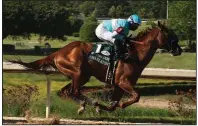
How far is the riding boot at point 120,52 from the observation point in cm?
680

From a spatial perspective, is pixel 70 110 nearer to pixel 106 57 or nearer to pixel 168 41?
pixel 106 57

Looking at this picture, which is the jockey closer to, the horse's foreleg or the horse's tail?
the horse's foreleg

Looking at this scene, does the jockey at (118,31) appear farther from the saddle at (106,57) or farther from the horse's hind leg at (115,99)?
the horse's hind leg at (115,99)

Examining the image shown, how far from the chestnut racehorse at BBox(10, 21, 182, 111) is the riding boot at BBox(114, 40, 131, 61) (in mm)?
65

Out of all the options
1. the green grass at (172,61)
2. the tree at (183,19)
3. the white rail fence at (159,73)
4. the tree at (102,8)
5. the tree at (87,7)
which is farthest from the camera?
the green grass at (172,61)

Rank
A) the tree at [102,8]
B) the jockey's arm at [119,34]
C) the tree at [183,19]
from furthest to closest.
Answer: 1. the tree at [183,19]
2. the tree at [102,8]
3. the jockey's arm at [119,34]

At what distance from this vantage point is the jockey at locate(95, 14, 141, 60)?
6.80 meters

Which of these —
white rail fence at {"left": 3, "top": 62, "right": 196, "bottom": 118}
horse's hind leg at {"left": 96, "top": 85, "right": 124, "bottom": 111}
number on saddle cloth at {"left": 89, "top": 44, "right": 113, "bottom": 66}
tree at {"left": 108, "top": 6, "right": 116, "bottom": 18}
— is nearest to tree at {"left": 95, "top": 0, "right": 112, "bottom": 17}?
tree at {"left": 108, "top": 6, "right": 116, "bottom": 18}

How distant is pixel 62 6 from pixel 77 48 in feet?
7.75

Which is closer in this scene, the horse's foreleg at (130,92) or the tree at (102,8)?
the horse's foreleg at (130,92)

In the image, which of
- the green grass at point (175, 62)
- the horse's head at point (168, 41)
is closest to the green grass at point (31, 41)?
the green grass at point (175, 62)

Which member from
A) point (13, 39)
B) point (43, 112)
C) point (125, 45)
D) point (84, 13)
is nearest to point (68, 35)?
point (84, 13)

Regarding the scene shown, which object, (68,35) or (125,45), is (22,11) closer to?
(68,35)

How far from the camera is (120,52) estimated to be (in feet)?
22.5
